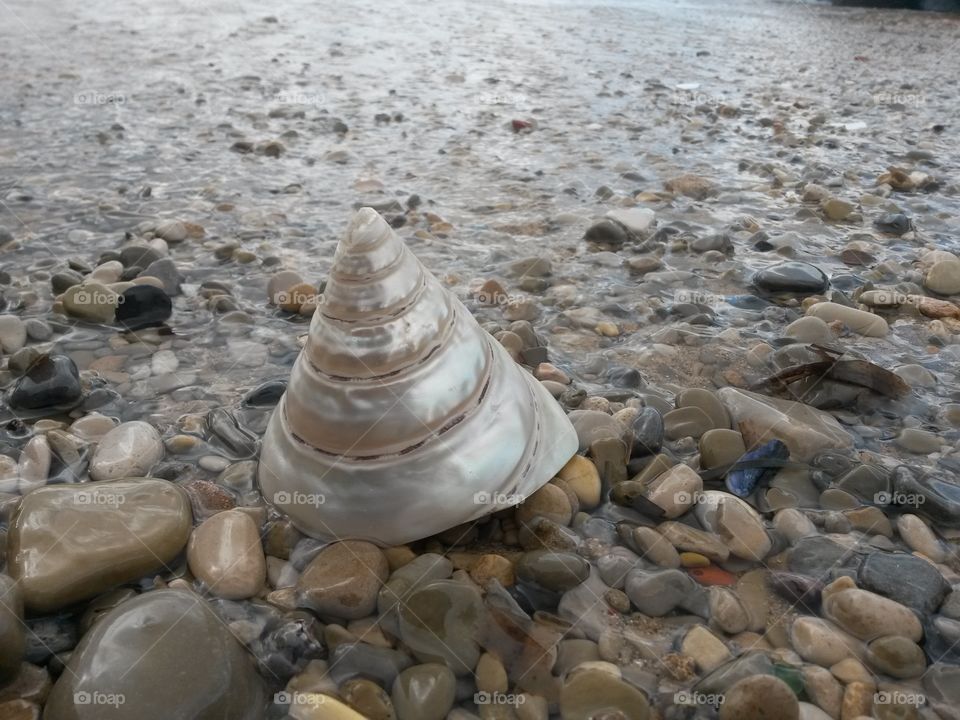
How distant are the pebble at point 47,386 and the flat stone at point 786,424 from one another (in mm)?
2426

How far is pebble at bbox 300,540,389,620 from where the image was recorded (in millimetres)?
1979

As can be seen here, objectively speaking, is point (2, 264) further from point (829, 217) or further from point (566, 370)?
point (829, 217)

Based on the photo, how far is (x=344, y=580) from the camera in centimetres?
200

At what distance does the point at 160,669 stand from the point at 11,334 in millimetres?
2131

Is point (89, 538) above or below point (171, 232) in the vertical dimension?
above

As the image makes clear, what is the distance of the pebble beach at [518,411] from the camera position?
1.82 metres

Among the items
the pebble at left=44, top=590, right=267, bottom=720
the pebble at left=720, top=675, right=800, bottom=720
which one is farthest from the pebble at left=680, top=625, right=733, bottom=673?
the pebble at left=44, top=590, right=267, bottom=720

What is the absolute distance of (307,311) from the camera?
3545 millimetres

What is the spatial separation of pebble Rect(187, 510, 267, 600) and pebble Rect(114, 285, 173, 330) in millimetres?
1545
